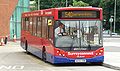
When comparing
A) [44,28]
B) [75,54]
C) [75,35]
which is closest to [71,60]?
[75,54]

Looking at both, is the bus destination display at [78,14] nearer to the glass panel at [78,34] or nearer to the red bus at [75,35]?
the red bus at [75,35]

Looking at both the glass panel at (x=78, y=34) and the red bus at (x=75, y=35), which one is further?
the glass panel at (x=78, y=34)

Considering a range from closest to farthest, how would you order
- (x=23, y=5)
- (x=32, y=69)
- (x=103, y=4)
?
1. (x=32, y=69)
2. (x=23, y=5)
3. (x=103, y=4)

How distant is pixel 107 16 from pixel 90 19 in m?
85.4

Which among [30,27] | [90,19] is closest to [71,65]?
[90,19]

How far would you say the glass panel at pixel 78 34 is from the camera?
2142 cm

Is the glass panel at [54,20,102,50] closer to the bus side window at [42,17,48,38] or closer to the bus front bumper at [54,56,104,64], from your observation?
the bus front bumper at [54,56,104,64]

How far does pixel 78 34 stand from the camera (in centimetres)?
2167

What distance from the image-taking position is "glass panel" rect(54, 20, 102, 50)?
843 inches

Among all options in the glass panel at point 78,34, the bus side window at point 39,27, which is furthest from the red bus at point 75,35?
the bus side window at point 39,27

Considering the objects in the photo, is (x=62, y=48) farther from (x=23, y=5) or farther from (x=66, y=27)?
(x=23, y=5)

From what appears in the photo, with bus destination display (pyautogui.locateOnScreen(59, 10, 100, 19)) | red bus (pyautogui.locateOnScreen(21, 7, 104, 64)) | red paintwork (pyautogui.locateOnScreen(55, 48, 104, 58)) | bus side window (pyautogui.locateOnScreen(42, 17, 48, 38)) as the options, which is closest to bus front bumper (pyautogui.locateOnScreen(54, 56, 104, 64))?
red bus (pyautogui.locateOnScreen(21, 7, 104, 64))

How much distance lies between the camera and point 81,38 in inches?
852

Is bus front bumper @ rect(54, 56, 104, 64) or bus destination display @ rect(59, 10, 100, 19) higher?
bus destination display @ rect(59, 10, 100, 19)
